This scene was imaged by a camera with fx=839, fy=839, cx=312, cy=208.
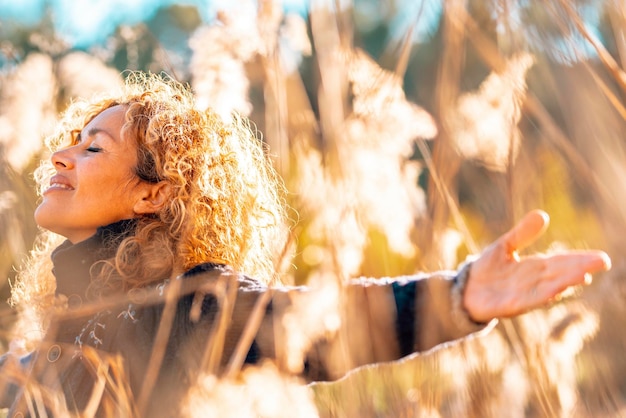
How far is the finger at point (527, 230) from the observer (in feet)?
→ 2.98

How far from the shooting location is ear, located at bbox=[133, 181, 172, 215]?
1.66 m

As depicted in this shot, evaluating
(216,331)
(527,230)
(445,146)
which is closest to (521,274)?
(527,230)

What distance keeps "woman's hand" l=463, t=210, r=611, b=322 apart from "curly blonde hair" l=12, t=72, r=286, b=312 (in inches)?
22.6

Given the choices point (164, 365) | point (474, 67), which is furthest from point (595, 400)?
point (474, 67)

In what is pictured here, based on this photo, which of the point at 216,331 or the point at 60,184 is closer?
the point at 216,331

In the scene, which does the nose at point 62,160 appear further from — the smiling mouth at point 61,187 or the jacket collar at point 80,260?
the jacket collar at point 80,260

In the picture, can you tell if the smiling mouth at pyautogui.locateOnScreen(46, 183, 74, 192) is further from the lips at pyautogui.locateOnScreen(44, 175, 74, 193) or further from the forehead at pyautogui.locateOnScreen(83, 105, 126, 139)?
the forehead at pyautogui.locateOnScreen(83, 105, 126, 139)

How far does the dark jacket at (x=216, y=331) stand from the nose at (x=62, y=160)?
199 millimetres

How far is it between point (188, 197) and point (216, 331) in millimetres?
622

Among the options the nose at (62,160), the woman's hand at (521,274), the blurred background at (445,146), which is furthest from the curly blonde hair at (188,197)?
the woman's hand at (521,274)

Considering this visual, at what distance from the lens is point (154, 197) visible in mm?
1680

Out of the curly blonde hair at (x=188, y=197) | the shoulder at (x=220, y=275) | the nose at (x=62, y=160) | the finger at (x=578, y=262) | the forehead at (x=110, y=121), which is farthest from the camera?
the forehead at (x=110, y=121)

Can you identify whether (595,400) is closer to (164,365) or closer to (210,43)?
(164,365)

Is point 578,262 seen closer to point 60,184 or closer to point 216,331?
point 216,331
